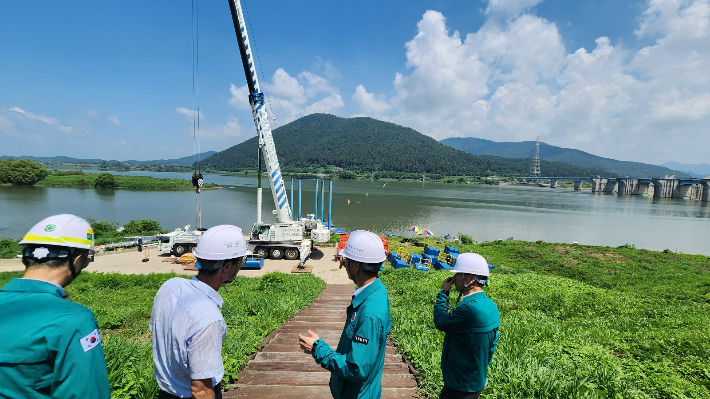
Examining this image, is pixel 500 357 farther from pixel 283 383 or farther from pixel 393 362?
pixel 283 383

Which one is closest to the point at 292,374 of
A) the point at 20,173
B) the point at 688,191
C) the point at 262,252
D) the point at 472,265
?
the point at 472,265

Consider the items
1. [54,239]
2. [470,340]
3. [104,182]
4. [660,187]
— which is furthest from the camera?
[660,187]

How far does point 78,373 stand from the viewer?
1404 mm

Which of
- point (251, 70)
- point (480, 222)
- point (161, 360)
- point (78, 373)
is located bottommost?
point (480, 222)

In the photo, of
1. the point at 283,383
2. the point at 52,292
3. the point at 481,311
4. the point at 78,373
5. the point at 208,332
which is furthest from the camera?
the point at 283,383

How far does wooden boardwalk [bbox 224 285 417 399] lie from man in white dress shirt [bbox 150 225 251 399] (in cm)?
140

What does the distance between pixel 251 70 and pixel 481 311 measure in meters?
16.0

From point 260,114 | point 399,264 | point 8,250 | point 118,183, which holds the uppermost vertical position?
point 260,114

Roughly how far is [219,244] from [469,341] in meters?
2.03

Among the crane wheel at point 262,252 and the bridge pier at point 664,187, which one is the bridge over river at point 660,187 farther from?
the crane wheel at point 262,252

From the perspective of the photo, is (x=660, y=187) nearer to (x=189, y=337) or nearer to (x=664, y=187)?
(x=664, y=187)

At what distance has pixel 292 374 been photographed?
355 cm

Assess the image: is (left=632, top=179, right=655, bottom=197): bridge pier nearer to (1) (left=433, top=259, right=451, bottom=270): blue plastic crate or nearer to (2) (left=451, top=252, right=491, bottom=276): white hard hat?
(1) (left=433, top=259, right=451, bottom=270): blue plastic crate

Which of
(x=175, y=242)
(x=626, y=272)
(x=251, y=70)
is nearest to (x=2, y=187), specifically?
(x=175, y=242)
